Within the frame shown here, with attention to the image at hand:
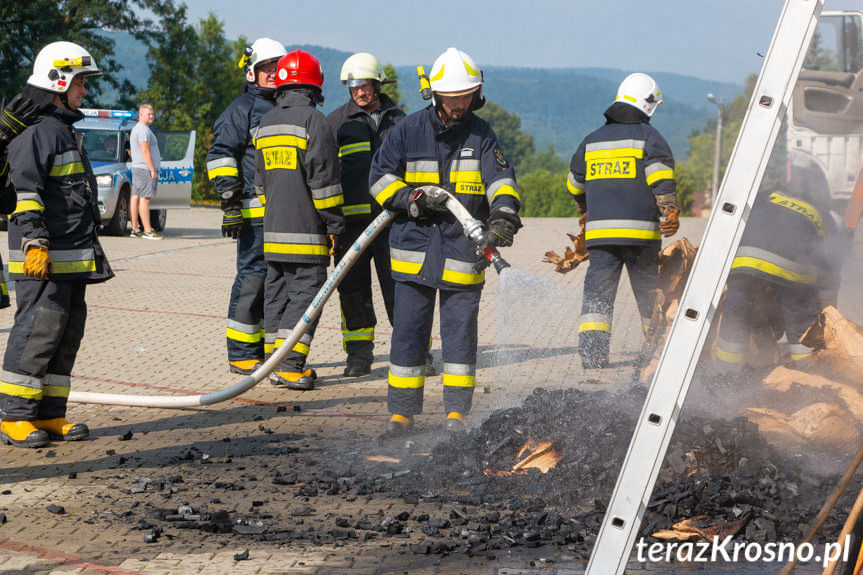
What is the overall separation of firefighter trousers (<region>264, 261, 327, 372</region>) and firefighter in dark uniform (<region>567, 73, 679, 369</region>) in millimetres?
2122

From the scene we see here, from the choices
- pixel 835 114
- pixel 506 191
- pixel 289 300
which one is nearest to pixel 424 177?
pixel 506 191

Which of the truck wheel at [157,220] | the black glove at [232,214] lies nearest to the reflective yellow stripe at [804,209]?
the black glove at [232,214]

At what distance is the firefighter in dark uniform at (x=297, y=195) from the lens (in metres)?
6.91

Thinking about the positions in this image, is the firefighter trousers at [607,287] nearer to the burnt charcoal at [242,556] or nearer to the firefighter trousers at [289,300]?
the firefighter trousers at [289,300]

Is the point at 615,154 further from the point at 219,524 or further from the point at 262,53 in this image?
the point at 219,524

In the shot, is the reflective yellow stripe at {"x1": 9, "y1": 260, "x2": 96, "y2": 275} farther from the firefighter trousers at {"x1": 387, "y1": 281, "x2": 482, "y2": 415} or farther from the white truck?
the white truck

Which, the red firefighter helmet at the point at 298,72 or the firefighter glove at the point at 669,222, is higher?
the red firefighter helmet at the point at 298,72

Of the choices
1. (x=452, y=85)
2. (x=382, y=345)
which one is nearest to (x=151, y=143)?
(x=382, y=345)

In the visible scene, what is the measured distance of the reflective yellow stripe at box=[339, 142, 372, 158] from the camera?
7.50 metres

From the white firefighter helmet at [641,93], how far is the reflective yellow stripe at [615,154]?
1.03 feet

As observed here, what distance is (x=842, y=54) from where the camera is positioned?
6113 millimetres

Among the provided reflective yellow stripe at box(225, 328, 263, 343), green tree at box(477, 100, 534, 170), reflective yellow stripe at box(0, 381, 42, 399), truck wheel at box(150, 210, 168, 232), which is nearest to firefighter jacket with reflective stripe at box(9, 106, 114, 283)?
reflective yellow stripe at box(0, 381, 42, 399)

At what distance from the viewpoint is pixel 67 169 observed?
5.55 m

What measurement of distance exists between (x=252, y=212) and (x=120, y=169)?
10.6 meters
